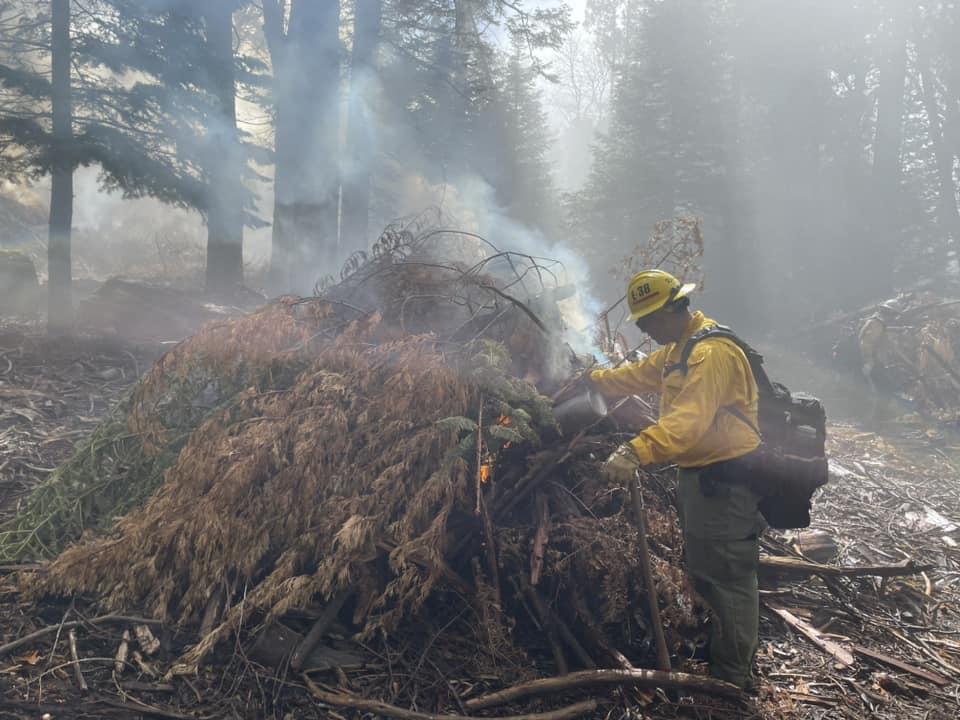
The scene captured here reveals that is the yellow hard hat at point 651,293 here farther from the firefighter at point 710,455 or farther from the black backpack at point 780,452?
the black backpack at point 780,452

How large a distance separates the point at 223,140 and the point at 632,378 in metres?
9.16

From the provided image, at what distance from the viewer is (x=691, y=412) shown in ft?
10.4

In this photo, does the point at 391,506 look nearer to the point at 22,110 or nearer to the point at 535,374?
the point at 535,374

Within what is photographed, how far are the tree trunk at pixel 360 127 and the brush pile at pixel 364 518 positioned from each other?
919cm

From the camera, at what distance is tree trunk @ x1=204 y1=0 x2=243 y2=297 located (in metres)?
10.1

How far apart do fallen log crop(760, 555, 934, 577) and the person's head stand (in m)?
1.94

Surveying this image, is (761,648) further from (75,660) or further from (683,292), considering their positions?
(75,660)

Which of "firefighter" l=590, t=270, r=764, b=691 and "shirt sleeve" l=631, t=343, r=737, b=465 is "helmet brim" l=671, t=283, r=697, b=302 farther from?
"shirt sleeve" l=631, t=343, r=737, b=465

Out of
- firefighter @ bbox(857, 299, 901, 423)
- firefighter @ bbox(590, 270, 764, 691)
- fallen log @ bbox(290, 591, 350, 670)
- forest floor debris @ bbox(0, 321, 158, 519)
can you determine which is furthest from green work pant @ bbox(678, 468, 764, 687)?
firefighter @ bbox(857, 299, 901, 423)

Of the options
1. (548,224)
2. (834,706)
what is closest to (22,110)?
(834,706)

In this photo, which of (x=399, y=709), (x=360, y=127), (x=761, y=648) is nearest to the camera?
(x=399, y=709)

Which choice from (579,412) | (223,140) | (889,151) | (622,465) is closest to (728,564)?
(622,465)

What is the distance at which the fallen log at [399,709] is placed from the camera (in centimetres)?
283

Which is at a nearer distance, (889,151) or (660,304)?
(660,304)
